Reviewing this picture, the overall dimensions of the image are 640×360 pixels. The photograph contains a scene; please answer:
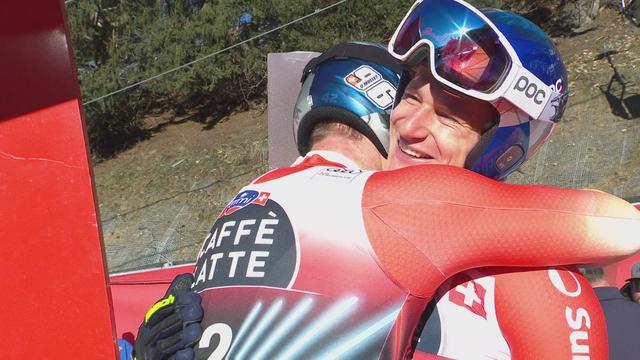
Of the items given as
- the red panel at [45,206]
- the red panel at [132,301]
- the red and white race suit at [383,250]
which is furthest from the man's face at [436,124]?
the red panel at [132,301]

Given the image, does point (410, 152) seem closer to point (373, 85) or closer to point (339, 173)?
point (339, 173)

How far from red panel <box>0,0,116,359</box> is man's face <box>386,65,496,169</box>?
2.50 ft

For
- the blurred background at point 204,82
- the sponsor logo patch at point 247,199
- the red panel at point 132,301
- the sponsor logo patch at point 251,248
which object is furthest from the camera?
the blurred background at point 204,82

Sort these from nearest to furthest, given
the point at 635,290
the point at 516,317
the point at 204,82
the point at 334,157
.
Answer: the point at 516,317
the point at 334,157
the point at 635,290
the point at 204,82

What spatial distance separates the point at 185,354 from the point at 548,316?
30.6 inches

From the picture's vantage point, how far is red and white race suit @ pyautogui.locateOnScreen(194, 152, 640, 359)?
4.54 ft

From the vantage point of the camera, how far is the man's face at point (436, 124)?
66.5 inches

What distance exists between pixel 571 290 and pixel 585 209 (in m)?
0.19

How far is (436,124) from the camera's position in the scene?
1694 millimetres

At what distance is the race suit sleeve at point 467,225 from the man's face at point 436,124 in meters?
0.26

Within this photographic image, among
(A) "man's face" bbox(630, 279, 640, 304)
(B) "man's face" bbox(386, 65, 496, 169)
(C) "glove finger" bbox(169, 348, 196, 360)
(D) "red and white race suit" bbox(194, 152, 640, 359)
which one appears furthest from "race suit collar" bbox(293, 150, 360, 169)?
(A) "man's face" bbox(630, 279, 640, 304)

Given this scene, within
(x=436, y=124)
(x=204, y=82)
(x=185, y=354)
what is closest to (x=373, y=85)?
(x=436, y=124)

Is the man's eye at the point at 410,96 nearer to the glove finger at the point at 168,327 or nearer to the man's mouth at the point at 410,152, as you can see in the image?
the man's mouth at the point at 410,152

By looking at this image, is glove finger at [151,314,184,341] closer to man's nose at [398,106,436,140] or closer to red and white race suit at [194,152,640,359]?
red and white race suit at [194,152,640,359]
